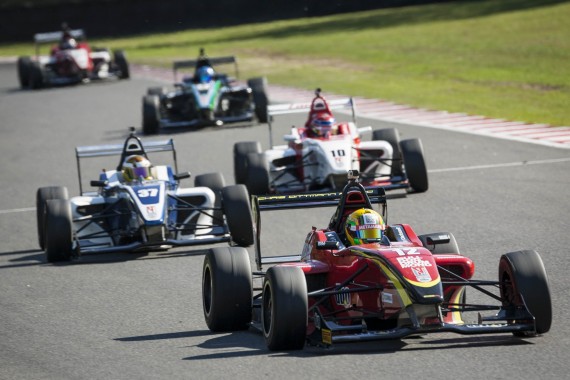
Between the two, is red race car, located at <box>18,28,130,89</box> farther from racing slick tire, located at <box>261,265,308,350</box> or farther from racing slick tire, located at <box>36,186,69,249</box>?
racing slick tire, located at <box>261,265,308,350</box>

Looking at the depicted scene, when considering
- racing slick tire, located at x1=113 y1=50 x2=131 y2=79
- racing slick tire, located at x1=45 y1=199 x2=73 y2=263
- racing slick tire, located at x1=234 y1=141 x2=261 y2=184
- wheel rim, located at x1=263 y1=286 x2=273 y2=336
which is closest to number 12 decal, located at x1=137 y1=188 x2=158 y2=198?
racing slick tire, located at x1=45 y1=199 x2=73 y2=263

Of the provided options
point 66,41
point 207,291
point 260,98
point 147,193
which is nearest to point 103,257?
point 147,193

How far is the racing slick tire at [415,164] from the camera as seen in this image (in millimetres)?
17344

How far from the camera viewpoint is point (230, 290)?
10.1 metres

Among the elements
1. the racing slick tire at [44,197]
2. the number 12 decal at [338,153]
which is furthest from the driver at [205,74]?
the racing slick tire at [44,197]

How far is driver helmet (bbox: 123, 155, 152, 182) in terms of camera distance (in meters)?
15.4

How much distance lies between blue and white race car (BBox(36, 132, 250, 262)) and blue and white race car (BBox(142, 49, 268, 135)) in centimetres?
1037

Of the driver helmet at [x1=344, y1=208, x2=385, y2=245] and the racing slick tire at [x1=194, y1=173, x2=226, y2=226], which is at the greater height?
the driver helmet at [x1=344, y1=208, x2=385, y2=245]

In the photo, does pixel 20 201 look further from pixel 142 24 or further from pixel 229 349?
pixel 142 24

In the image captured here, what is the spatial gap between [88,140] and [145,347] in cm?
1737

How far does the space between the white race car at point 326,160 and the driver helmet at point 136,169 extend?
2514 millimetres

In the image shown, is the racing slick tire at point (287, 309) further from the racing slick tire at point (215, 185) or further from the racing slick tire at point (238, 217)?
the racing slick tire at point (215, 185)

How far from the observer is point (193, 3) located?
54.5 meters

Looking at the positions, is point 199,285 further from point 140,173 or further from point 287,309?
point 287,309
